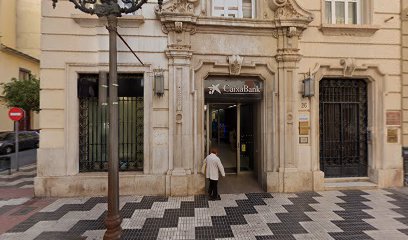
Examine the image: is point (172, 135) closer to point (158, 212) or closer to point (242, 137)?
point (158, 212)

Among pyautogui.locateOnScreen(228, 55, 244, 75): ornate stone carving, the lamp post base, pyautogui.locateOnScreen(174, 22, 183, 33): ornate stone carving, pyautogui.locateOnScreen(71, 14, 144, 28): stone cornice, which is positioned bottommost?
the lamp post base

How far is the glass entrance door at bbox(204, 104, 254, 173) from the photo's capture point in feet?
34.4

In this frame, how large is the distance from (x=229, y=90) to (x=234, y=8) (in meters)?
2.96

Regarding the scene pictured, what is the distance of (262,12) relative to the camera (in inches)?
356

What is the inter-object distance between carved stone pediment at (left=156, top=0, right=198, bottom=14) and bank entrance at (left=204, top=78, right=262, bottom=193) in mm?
2438

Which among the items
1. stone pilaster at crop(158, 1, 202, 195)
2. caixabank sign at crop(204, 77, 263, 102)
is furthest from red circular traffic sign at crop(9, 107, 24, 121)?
caixabank sign at crop(204, 77, 263, 102)

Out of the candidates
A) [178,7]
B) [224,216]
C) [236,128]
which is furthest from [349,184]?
[178,7]

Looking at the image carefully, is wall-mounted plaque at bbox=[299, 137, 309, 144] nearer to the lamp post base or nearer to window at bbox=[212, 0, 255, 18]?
window at bbox=[212, 0, 255, 18]

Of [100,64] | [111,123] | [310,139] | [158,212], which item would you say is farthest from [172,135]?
[310,139]

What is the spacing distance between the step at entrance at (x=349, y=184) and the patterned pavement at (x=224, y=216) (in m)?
0.32

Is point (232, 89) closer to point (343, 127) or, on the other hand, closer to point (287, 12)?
point (287, 12)

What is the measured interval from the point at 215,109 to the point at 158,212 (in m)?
5.22

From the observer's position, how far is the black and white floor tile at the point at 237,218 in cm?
573

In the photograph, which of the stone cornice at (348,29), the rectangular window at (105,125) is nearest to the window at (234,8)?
the stone cornice at (348,29)
